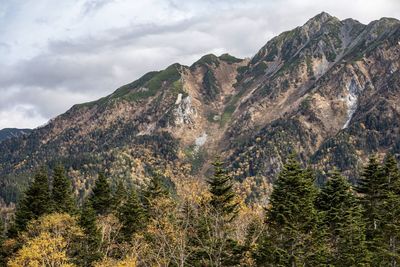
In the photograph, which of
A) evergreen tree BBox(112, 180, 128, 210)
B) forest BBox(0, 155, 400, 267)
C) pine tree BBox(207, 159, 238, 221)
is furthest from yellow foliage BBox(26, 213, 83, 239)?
pine tree BBox(207, 159, 238, 221)

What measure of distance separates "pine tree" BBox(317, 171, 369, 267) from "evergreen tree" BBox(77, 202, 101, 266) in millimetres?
33724

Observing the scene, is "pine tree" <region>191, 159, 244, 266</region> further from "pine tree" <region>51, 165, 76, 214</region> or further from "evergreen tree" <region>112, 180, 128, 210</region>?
"evergreen tree" <region>112, 180, 128, 210</region>

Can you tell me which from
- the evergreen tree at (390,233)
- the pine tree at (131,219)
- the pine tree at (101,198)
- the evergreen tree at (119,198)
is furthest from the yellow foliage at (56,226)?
the evergreen tree at (390,233)

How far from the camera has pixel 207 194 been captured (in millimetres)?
58312

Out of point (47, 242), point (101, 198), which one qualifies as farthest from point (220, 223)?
point (101, 198)

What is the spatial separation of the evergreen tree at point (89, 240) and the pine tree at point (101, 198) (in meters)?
10.6

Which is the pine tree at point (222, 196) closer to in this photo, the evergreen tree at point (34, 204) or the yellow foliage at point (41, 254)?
the yellow foliage at point (41, 254)

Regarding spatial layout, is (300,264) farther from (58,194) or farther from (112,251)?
(58,194)

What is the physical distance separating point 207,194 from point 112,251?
27.8 meters

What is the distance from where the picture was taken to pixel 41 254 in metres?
56.0

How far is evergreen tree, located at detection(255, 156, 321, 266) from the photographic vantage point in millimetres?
53453

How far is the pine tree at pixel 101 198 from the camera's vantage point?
86688 mm

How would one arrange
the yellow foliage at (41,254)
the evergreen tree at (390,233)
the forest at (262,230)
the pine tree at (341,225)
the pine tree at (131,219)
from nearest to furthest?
the forest at (262,230) < the yellow foliage at (41,254) < the evergreen tree at (390,233) < the pine tree at (341,225) < the pine tree at (131,219)

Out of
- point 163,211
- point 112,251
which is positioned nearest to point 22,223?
point 112,251
